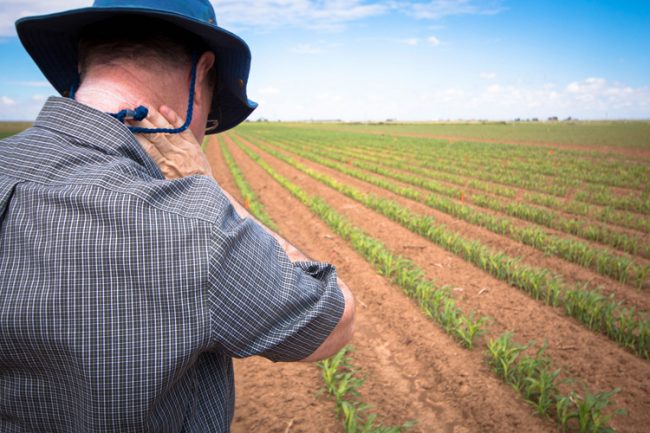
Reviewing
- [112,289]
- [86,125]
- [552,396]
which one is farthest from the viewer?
[552,396]

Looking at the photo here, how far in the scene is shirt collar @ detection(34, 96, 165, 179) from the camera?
0.88 m

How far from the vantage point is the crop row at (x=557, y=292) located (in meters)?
3.67

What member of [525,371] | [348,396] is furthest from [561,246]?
[348,396]

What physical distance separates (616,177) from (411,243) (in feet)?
33.8

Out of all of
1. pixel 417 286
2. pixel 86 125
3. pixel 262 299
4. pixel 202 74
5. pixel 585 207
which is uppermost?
pixel 202 74

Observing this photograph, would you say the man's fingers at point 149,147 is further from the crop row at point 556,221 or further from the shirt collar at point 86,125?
the crop row at point 556,221

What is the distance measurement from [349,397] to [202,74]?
274 centimetres

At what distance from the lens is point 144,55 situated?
1.01 meters

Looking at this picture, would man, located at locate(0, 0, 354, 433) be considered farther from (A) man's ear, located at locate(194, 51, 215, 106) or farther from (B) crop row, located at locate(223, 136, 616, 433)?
(B) crop row, located at locate(223, 136, 616, 433)

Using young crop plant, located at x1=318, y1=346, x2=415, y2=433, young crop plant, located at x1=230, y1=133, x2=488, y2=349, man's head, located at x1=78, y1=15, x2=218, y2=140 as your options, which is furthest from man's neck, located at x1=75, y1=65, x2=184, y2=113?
young crop plant, located at x1=230, y1=133, x2=488, y2=349

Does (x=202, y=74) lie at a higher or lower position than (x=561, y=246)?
higher

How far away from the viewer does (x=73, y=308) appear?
72 cm

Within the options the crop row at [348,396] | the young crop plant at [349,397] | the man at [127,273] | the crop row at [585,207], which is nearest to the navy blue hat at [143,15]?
the man at [127,273]

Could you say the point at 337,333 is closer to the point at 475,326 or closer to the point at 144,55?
the point at 144,55
